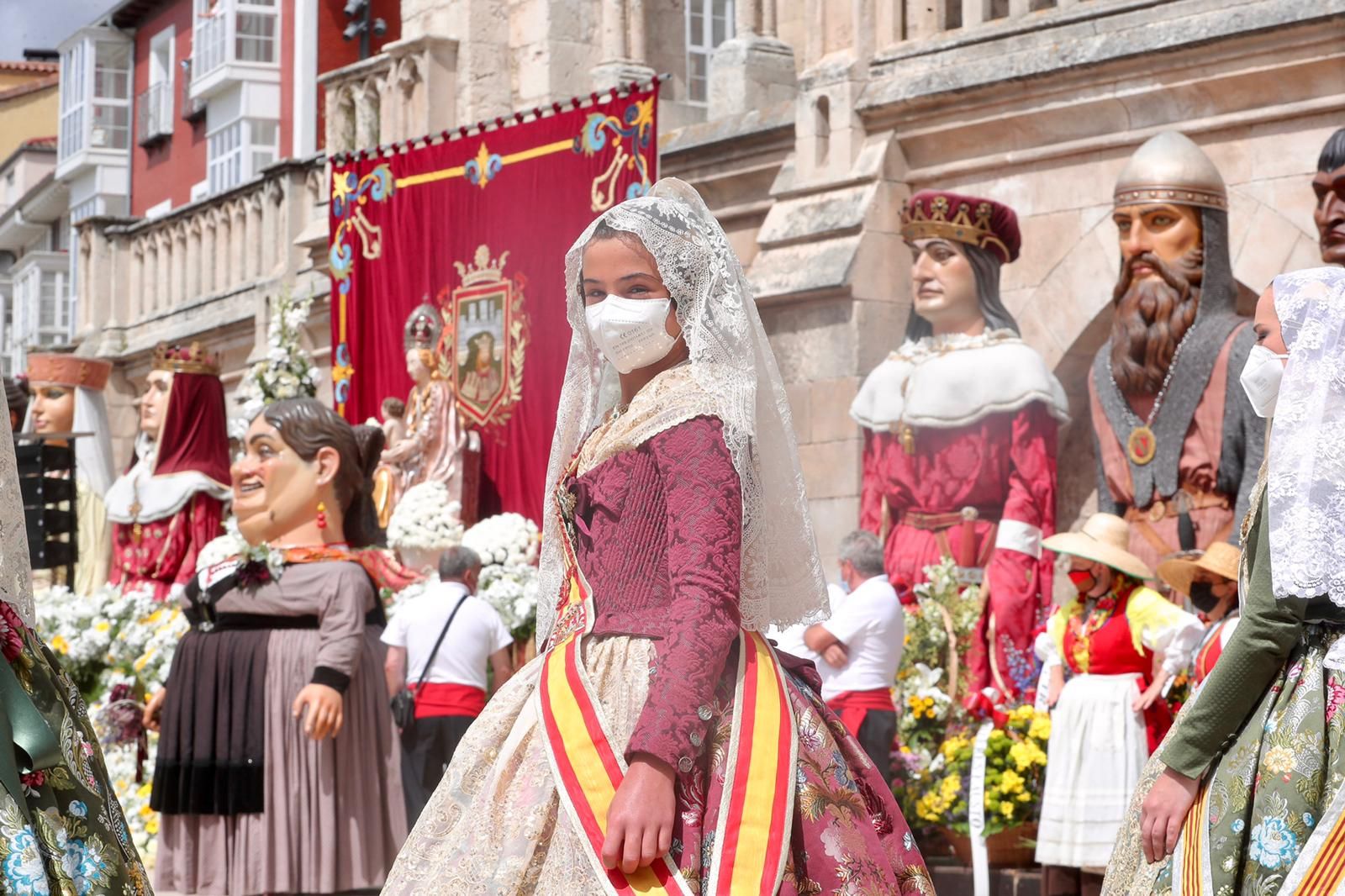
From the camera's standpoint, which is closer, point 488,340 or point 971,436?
point 971,436

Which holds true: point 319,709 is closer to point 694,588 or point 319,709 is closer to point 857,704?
point 857,704

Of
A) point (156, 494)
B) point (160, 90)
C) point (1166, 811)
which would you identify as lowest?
point (1166, 811)

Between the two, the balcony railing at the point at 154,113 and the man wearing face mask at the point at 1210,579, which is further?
the balcony railing at the point at 154,113

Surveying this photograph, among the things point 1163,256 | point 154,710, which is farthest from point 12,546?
point 1163,256

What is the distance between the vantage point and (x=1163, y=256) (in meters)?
7.83

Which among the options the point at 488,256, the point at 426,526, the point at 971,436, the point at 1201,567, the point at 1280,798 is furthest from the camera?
the point at 488,256

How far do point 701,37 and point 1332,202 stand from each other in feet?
29.1

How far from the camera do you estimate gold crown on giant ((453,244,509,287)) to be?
13297 millimetres

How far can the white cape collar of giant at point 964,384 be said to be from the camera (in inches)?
334

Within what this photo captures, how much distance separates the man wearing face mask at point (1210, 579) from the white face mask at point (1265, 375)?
2.70 metres

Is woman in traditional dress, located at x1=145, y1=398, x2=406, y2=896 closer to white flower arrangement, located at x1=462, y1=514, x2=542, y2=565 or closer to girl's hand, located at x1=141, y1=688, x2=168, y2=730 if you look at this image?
girl's hand, located at x1=141, y1=688, x2=168, y2=730

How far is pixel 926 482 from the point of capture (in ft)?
28.5

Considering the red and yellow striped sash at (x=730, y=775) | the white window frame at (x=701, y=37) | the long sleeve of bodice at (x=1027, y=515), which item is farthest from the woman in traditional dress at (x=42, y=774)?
the white window frame at (x=701, y=37)

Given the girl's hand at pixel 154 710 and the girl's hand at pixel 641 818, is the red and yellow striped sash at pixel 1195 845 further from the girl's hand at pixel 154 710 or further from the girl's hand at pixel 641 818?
the girl's hand at pixel 154 710
